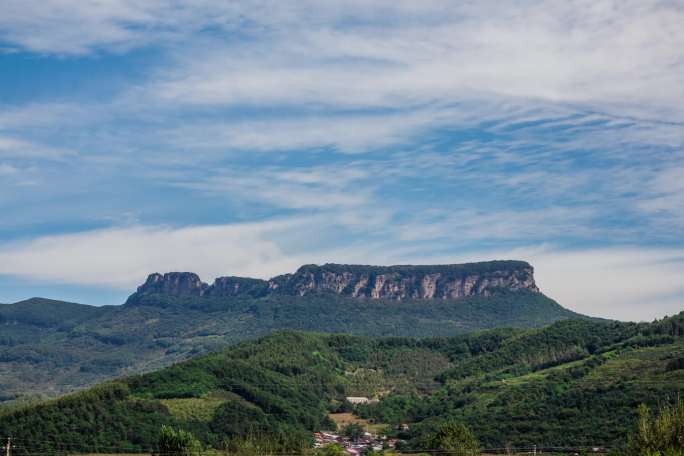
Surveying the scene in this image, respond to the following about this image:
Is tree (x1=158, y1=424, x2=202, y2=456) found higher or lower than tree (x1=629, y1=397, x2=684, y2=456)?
lower

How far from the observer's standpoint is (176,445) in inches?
4215

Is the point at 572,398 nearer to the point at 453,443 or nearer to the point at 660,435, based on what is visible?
the point at 453,443

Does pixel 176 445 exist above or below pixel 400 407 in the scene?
above

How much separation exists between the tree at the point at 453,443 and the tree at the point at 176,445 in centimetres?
3091

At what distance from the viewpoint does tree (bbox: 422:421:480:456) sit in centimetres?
11112

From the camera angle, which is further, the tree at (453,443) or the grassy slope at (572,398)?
the grassy slope at (572,398)

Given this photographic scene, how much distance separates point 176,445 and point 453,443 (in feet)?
114

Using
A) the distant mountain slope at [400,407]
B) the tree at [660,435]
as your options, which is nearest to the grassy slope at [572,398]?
the distant mountain slope at [400,407]

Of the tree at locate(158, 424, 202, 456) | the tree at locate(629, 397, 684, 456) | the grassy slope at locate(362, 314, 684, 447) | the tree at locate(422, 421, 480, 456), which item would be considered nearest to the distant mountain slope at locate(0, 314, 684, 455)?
the grassy slope at locate(362, 314, 684, 447)

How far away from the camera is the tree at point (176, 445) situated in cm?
10594

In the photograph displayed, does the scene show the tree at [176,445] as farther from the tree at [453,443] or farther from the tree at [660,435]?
the tree at [660,435]

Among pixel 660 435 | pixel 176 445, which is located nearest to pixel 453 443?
pixel 176 445

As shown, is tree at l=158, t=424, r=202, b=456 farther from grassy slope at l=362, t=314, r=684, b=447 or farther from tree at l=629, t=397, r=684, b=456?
grassy slope at l=362, t=314, r=684, b=447

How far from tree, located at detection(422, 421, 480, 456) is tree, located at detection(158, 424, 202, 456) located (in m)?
30.9
